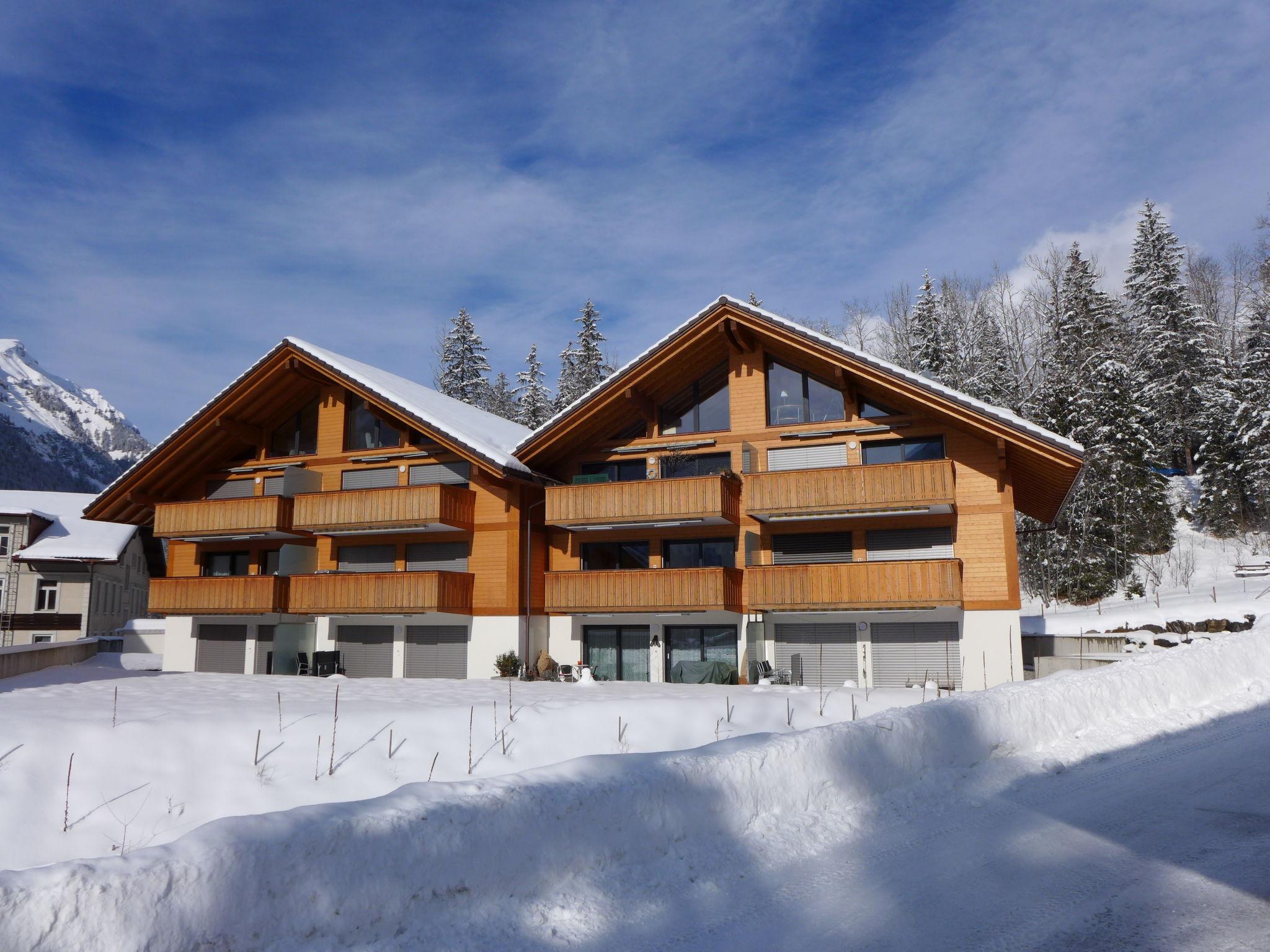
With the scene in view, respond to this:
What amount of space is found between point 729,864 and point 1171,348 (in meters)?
51.4

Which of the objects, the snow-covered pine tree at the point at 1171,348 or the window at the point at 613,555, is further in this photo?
the snow-covered pine tree at the point at 1171,348

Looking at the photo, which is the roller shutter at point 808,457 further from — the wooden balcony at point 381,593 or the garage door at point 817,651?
the wooden balcony at point 381,593

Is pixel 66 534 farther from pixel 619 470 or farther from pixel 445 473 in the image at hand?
pixel 619 470

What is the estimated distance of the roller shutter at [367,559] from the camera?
30.8m

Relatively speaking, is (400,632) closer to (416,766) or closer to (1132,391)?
(416,766)

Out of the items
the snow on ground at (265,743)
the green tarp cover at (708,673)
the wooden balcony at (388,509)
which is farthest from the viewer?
the wooden balcony at (388,509)

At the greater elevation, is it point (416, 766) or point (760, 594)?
point (760, 594)

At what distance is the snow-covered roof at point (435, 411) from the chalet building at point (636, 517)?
0.44 feet

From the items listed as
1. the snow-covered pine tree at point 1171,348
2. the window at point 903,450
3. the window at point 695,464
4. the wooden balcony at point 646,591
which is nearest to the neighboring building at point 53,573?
the wooden balcony at point 646,591

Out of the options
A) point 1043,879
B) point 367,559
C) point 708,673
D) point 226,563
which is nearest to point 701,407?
point 708,673

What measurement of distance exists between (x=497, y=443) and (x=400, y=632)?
6680 mm

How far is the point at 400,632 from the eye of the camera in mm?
29844

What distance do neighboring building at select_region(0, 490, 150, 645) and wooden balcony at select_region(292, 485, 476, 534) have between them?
22390 millimetres

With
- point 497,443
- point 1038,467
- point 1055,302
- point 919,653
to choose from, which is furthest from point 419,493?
point 1055,302
